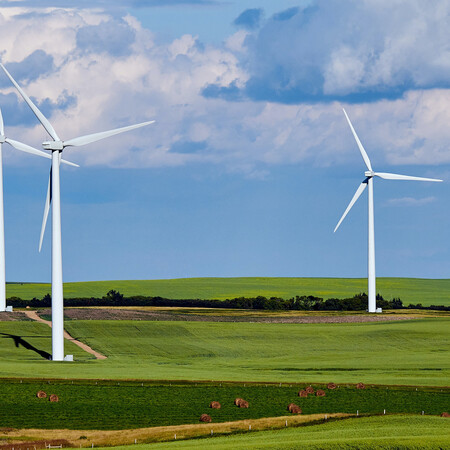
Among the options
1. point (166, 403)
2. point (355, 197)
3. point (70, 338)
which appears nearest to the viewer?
point (166, 403)

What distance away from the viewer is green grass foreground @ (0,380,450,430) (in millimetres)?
59375

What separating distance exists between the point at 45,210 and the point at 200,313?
50535mm

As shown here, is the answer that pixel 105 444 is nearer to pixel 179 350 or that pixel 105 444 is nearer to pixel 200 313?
pixel 179 350

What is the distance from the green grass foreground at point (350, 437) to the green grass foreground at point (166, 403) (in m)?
6.53

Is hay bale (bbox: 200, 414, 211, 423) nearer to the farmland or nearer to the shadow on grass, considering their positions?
the farmland

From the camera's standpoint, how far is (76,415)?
60750 millimetres

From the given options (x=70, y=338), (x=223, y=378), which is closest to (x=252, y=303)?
(x=70, y=338)

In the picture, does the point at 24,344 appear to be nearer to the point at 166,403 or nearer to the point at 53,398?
the point at 53,398

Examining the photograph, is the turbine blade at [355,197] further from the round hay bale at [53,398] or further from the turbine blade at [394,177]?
the round hay bale at [53,398]

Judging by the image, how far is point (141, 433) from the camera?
54219mm

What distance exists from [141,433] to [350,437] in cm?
1230

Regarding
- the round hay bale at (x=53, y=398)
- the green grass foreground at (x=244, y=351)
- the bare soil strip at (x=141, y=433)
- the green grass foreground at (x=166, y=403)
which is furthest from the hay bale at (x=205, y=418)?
the green grass foreground at (x=244, y=351)

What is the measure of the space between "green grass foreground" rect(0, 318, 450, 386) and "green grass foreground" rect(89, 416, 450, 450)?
19.1 m

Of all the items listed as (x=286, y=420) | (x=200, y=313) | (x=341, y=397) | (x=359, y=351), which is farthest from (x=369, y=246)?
(x=286, y=420)
